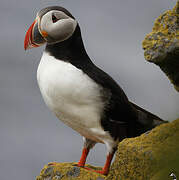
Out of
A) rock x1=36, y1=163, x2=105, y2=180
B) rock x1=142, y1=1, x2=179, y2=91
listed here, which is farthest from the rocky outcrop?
rock x1=36, y1=163, x2=105, y2=180

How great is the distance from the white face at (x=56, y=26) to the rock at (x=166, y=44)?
1046 millimetres

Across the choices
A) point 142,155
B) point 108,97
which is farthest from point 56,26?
point 142,155

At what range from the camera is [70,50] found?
314 cm

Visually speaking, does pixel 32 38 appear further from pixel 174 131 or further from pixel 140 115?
pixel 174 131

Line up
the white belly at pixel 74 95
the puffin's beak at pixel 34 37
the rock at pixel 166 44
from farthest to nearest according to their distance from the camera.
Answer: the puffin's beak at pixel 34 37 → the white belly at pixel 74 95 → the rock at pixel 166 44

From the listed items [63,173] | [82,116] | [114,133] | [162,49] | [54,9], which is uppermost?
[54,9]

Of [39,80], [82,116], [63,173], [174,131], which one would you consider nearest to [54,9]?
[39,80]

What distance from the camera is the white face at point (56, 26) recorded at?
309cm

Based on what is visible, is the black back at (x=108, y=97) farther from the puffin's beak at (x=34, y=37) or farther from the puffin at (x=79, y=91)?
the puffin's beak at (x=34, y=37)

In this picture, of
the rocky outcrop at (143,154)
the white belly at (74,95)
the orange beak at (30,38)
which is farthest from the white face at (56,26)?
the rocky outcrop at (143,154)

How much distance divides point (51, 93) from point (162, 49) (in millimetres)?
1233

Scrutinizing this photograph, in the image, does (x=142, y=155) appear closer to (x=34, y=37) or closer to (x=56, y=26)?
(x=56, y=26)

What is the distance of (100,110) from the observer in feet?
9.89

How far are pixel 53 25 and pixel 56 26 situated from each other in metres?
0.03
